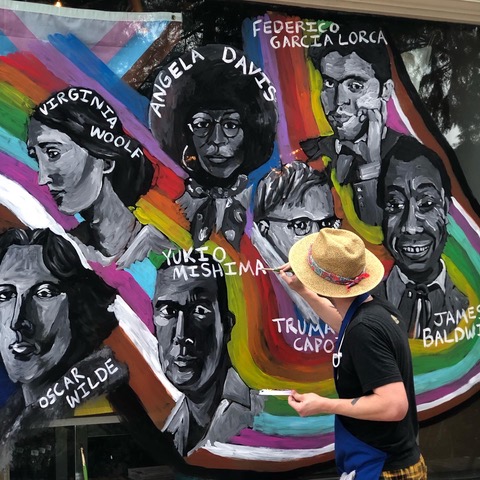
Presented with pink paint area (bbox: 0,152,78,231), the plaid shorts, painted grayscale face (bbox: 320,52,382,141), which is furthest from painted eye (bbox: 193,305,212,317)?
the plaid shorts

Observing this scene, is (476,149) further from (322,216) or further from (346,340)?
(346,340)

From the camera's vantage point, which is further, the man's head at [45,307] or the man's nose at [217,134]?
the man's nose at [217,134]

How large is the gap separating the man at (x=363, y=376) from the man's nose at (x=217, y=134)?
1.35 metres

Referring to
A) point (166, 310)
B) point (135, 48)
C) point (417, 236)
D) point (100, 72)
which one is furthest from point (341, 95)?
point (166, 310)

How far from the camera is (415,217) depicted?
13.4ft

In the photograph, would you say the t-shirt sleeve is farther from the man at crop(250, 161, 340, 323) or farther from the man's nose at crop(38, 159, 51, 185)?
the man's nose at crop(38, 159, 51, 185)

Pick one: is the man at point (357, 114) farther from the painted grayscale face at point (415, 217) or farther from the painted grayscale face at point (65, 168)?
the painted grayscale face at point (65, 168)

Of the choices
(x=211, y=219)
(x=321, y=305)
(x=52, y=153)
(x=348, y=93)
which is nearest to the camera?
(x=321, y=305)

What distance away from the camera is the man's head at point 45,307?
343cm

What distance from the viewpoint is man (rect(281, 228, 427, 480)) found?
7.68ft

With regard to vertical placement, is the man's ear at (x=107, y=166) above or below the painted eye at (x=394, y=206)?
above

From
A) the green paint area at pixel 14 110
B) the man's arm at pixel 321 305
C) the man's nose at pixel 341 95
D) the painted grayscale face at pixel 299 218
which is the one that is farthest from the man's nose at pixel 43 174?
the man's nose at pixel 341 95

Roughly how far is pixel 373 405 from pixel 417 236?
196 centimetres

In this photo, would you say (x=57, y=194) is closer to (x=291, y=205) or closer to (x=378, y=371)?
(x=291, y=205)
